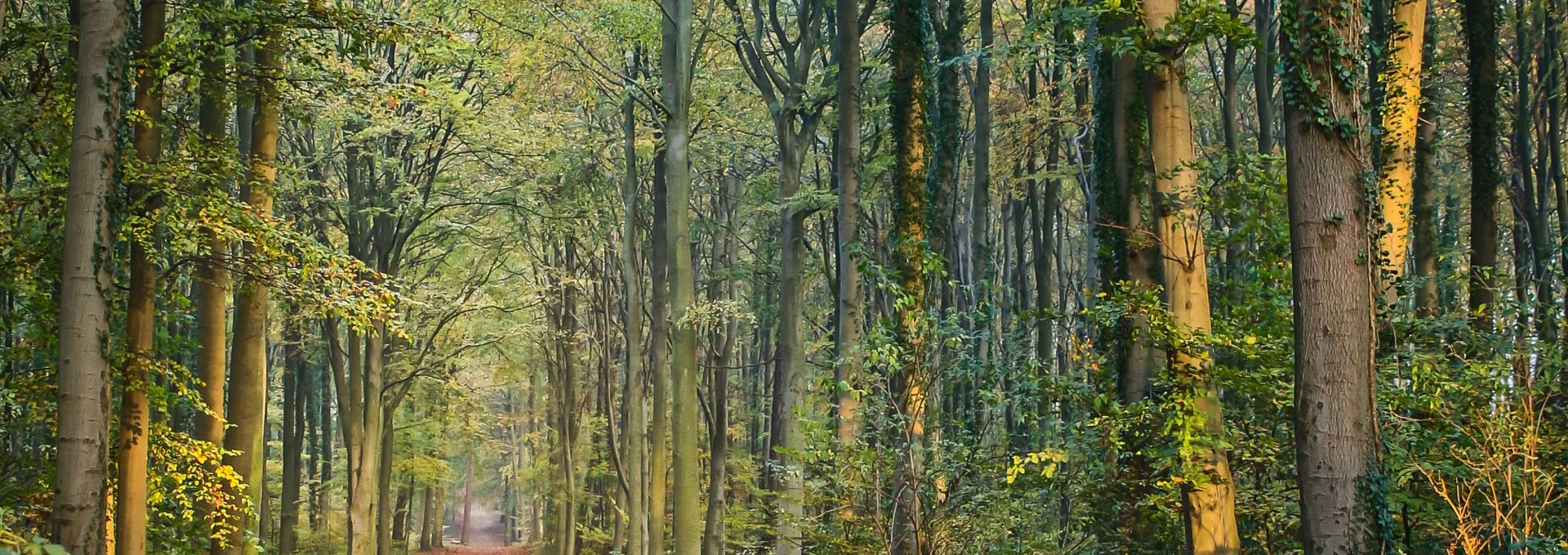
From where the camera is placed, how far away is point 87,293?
24.1ft

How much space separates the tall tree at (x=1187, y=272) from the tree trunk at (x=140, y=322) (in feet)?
25.2

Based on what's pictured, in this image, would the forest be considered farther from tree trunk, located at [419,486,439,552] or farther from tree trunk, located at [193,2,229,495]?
tree trunk, located at [419,486,439,552]

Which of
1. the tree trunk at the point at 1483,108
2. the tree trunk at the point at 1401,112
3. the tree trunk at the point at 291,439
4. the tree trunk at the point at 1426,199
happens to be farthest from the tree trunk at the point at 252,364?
the tree trunk at the point at 1483,108

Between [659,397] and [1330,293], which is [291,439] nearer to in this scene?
[659,397]

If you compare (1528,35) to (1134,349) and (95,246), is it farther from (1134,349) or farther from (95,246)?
(95,246)

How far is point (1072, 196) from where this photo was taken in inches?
1224

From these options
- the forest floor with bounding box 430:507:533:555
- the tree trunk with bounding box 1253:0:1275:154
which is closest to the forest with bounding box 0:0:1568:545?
the tree trunk with bounding box 1253:0:1275:154

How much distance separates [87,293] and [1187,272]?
25.9 feet

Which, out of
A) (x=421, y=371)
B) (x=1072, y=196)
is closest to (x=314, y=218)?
(x=421, y=371)

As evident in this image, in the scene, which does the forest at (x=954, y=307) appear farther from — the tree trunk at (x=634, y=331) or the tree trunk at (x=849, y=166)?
the tree trunk at (x=634, y=331)

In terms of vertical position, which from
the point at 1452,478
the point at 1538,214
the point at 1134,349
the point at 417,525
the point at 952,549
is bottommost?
the point at 417,525

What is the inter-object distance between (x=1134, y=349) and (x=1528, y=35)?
1495cm

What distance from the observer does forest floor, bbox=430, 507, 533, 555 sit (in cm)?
4009

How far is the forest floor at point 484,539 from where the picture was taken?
40.1 m
